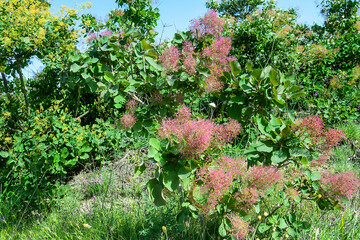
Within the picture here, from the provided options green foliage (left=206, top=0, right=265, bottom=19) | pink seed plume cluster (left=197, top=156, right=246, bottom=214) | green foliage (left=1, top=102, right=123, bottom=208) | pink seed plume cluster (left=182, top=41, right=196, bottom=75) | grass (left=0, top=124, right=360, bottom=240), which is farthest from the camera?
green foliage (left=206, top=0, right=265, bottom=19)

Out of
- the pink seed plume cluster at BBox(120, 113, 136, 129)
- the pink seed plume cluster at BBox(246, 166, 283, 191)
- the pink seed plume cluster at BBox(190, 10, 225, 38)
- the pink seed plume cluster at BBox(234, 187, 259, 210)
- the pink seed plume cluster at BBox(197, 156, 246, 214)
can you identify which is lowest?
the pink seed plume cluster at BBox(234, 187, 259, 210)

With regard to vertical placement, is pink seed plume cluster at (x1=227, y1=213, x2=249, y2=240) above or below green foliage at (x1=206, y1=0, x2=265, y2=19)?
below

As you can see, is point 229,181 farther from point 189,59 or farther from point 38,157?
point 38,157

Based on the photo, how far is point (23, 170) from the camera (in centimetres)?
289

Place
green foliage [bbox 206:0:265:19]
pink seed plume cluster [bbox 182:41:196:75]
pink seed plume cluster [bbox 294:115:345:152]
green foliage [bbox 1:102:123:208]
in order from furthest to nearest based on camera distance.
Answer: green foliage [bbox 206:0:265:19] < green foliage [bbox 1:102:123:208] < pink seed plume cluster [bbox 182:41:196:75] < pink seed plume cluster [bbox 294:115:345:152]

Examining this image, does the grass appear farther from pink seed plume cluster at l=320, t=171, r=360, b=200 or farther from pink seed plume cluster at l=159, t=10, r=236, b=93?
pink seed plume cluster at l=159, t=10, r=236, b=93

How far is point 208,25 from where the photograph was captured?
1872 millimetres

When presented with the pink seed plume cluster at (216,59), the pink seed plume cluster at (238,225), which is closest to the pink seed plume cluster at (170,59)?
the pink seed plume cluster at (216,59)

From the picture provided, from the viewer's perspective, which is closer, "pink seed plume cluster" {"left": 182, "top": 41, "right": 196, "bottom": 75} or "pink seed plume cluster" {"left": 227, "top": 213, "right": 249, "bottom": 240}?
"pink seed plume cluster" {"left": 227, "top": 213, "right": 249, "bottom": 240}

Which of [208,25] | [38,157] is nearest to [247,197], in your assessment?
[208,25]

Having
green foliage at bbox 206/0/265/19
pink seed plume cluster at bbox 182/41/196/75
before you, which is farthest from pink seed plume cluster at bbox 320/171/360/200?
green foliage at bbox 206/0/265/19

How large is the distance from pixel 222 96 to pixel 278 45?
10.2 ft

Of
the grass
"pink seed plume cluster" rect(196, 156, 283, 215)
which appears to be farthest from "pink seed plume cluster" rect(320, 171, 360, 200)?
"pink seed plume cluster" rect(196, 156, 283, 215)

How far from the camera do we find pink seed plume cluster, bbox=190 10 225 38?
6.08ft
